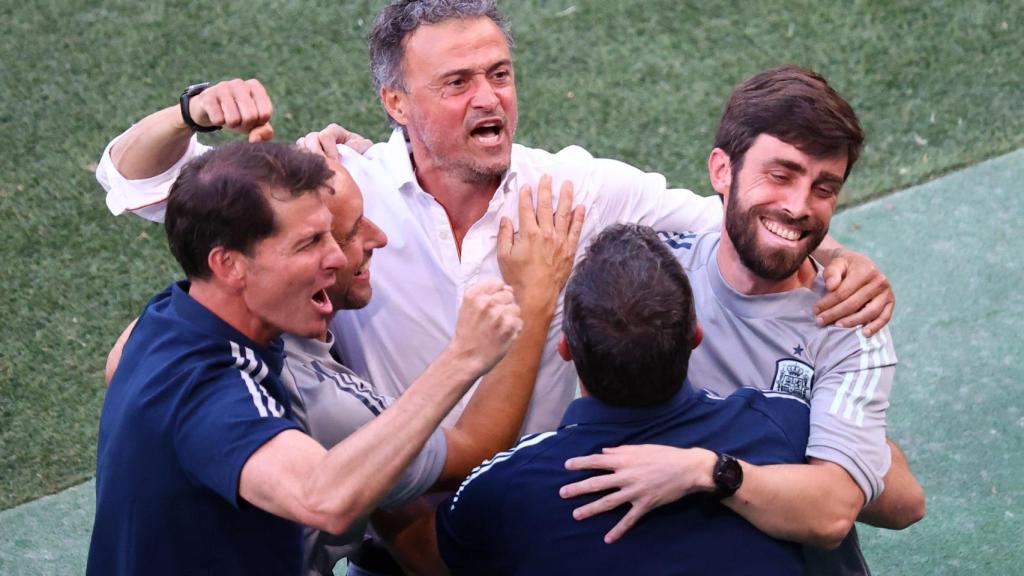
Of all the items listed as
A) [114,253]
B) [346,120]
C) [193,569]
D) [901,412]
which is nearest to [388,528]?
[193,569]

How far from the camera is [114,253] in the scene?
5.43 m

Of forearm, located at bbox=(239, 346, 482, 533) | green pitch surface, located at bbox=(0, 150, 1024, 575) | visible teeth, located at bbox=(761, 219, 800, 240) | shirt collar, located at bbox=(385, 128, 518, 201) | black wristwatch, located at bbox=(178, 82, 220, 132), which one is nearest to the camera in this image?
forearm, located at bbox=(239, 346, 482, 533)

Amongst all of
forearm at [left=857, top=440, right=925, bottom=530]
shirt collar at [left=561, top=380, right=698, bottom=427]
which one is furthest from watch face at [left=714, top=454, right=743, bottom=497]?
forearm at [left=857, top=440, right=925, bottom=530]

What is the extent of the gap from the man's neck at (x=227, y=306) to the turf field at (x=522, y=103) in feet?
7.66

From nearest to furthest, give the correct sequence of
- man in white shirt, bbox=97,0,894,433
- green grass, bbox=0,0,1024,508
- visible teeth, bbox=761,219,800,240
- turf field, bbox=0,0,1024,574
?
visible teeth, bbox=761,219,800,240
man in white shirt, bbox=97,0,894,433
turf field, bbox=0,0,1024,574
green grass, bbox=0,0,1024,508

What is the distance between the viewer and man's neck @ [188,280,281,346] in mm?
2459

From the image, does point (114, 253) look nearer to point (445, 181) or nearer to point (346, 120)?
point (346, 120)

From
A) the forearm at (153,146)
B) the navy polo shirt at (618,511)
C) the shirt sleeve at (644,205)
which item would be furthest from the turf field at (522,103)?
the navy polo shirt at (618,511)

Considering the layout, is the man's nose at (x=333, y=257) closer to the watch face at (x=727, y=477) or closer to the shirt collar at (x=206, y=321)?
the shirt collar at (x=206, y=321)

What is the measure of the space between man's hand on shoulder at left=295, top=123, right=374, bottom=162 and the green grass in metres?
2.04

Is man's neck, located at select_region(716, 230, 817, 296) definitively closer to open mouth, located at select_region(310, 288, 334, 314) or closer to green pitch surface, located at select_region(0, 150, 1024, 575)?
open mouth, located at select_region(310, 288, 334, 314)

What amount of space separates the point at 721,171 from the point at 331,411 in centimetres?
101

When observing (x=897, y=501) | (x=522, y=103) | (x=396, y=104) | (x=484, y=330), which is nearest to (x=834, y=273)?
(x=897, y=501)

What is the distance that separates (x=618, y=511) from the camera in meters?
2.29
